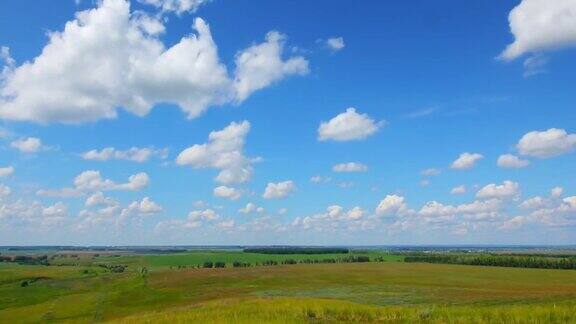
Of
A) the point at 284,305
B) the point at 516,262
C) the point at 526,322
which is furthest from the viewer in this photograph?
the point at 516,262

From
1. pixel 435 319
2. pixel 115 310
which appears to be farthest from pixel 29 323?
pixel 435 319

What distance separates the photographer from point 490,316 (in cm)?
2417

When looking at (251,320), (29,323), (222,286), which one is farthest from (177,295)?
(251,320)

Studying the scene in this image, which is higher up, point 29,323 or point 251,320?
point 251,320

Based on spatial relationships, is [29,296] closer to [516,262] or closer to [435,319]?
A: [435,319]

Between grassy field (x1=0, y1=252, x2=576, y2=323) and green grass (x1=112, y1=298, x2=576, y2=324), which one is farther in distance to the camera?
grassy field (x1=0, y1=252, x2=576, y2=323)

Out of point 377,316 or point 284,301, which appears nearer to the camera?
point 377,316

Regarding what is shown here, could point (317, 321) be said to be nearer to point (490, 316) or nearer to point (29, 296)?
point (490, 316)

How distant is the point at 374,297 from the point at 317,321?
141 feet

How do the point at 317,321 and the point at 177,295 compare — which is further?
the point at 177,295

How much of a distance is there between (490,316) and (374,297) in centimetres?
4158

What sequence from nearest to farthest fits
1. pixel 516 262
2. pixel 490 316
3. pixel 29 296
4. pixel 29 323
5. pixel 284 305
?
pixel 490 316 < pixel 284 305 < pixel 29 323 < pixel 29 296 < pixel 516 262

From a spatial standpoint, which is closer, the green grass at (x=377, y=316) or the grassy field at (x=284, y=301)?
the green grass at (x=377, y=316)

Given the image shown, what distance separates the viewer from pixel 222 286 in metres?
98.8
